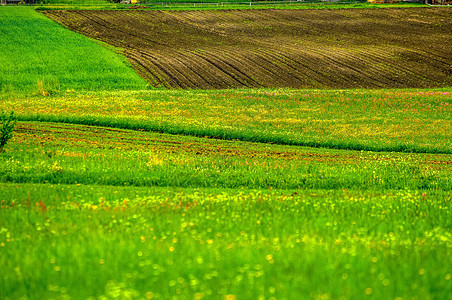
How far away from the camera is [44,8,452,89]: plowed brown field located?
1806 inches

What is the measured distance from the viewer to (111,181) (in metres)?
17.0

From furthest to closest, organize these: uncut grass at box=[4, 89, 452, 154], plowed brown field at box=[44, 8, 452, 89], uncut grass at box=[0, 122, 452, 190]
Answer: plowed brown field at box=[44, 8, 452, 89], uncut grass at box=[4, 89, 452, 154], uncut grass at box=[0, 122, 452, 190]

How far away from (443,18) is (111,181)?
219 ft

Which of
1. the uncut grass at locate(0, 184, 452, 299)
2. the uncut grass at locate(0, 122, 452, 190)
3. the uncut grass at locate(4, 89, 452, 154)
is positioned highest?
the uncut grass at locate(0, 184, 452, 299)

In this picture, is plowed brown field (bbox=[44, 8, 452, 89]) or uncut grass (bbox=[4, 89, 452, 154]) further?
plowed brown field (bbox=[44, 8, 452, 89])

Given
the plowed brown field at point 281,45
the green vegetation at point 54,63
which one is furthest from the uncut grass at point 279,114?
the plowed brown field at point 281,45

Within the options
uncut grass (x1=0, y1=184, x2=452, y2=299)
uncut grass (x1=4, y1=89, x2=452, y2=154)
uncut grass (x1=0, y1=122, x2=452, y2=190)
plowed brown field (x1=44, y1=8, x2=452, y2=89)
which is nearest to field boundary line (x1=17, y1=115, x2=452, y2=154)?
uncut grass (x1=4, y1=89, x2=452, y2=154)

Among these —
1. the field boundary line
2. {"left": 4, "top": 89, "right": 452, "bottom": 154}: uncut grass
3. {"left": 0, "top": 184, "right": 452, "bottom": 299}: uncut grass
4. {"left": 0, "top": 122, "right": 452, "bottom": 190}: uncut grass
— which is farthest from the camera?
{"left": 4, "top": 89, "right": 452, "bottom": 154}: uncut grass

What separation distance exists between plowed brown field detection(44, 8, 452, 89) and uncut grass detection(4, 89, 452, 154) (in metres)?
5.74

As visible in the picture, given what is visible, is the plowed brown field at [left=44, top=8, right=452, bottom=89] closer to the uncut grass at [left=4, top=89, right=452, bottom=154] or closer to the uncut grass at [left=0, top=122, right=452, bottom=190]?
the uncut grass at [left=4, top=89, right=452, bottom=154]

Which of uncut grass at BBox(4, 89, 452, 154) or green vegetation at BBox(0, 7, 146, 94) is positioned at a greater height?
green vegetation at BBox(0, 7, 146, 94)

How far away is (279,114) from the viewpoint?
109 ft

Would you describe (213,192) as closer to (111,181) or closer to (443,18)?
(111,181)

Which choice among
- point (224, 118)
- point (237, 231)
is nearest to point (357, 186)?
point (237, 231)
